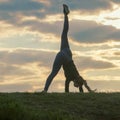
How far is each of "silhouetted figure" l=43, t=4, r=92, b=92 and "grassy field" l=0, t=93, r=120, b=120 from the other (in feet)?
11.8

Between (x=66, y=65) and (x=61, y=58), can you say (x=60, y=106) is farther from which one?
(x=66, y=65)

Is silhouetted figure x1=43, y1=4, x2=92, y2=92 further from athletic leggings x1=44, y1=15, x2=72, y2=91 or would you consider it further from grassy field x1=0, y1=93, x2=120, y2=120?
grassy field x1=0, y1=93, x2=120, y2=120

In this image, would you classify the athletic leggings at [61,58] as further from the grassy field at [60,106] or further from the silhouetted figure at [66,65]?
the grassy field at [60,106]

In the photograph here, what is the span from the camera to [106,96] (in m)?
27.8

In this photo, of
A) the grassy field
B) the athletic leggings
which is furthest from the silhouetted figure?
the grassy field

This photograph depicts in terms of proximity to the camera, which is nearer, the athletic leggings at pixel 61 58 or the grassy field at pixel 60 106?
the grassy field at pixel 60 106

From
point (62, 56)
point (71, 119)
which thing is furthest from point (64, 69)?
point (71, 119)

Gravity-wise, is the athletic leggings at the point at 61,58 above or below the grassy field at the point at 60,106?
above

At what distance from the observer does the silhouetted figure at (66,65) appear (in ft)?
103

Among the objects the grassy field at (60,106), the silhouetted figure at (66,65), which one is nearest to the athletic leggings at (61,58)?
the silhouetted figure at (66,65)

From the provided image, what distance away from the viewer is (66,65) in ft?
104

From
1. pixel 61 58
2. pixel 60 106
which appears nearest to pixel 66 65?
pixel 61 58

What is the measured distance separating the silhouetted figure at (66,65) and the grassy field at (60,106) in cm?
360

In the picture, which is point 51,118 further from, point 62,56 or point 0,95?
point 62,56
